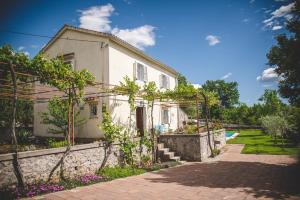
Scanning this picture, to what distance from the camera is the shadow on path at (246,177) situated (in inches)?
267

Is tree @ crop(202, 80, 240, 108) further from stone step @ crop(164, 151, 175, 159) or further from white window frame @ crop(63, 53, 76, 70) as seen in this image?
white window frame @ crop(63, 53, 76, 70)

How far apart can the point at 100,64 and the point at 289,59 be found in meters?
9.63

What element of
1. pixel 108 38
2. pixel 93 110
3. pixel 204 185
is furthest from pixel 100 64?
pixel 204 185

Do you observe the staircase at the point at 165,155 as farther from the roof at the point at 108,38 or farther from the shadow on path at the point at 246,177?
the roof at the point at 108,38

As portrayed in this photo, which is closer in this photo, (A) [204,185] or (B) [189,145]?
(A) [204,185]

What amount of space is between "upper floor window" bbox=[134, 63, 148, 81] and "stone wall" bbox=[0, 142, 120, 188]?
6.65 meters

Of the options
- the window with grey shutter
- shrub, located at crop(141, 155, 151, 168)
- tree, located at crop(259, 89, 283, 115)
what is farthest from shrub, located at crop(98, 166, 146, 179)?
tree, located at crop(259, 89, 283, 115)

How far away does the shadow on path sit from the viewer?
6.79 meters

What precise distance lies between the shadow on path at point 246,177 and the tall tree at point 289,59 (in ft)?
11.0

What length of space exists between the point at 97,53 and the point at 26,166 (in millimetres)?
7793

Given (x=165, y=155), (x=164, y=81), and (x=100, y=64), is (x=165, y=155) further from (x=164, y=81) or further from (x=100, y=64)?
(x=164, y=81)

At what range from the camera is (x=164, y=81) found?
1919 cm

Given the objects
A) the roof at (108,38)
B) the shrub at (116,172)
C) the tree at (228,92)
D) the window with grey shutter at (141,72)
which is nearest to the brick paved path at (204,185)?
the shrub at (116,172)

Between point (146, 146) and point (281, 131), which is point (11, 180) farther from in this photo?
point (281, 131)
